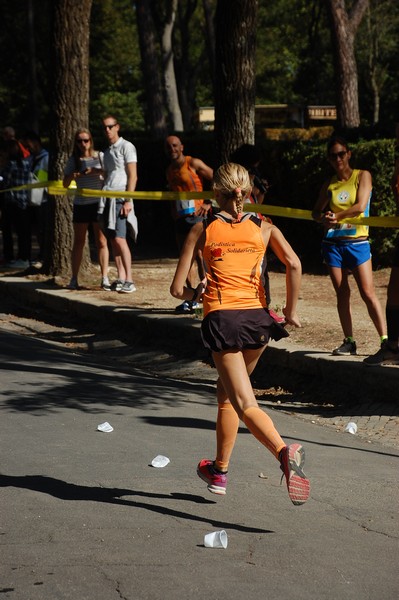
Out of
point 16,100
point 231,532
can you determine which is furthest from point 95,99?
point 231,532

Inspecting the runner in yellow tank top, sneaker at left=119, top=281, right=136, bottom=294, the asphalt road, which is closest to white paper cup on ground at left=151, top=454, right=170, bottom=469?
the asphalt road

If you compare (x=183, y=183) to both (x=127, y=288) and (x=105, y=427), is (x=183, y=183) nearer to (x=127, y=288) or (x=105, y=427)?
(x=127, y=288)

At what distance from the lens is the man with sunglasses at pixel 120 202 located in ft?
42.5

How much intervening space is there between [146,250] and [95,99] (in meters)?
40.6

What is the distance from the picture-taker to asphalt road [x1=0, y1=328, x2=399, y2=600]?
4.77m

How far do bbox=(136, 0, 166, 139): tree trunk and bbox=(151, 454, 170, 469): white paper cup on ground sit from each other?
25.9 meters

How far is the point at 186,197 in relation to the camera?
1195cm

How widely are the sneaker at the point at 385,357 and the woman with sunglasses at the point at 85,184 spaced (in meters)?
5.35

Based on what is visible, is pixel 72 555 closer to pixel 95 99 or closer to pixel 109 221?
pixel 109 221

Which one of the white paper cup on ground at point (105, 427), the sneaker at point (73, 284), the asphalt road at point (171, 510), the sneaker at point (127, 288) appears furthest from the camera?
the sneaker at point (73, 284)

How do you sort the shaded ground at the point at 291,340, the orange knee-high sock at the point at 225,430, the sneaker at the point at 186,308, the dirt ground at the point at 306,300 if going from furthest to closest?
the sneaker at the point at 186,308 < the dirt ground at the point at 306,300 < the shaded ground at the point at 291,340 < the orange knee-high sock at the point at 225,430

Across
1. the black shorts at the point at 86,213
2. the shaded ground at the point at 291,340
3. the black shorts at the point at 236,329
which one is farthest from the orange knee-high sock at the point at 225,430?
the black shorts at the point at 86,213

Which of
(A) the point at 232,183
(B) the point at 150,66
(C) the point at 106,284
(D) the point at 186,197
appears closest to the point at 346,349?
(D) the point at 186,197

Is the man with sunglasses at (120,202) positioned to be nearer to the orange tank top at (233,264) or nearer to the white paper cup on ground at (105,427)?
the white paper cup on ground at (105,427)
